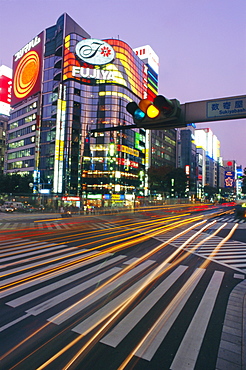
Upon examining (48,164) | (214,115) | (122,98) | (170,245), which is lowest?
(170,245)

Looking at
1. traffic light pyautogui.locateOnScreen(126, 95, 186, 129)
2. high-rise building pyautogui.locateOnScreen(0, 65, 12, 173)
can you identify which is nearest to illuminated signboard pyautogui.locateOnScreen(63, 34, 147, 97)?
high-rise building pyautogui.locateOnScreen(0, 65, 12, 173)

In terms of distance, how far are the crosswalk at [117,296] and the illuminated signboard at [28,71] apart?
80062 mm

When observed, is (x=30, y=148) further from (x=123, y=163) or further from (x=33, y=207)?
(x=33, y=207)

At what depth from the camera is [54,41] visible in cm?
7662

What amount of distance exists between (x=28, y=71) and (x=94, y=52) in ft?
96.2

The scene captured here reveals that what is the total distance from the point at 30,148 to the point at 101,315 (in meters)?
80.4

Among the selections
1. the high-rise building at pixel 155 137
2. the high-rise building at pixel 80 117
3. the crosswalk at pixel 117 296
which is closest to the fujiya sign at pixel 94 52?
the high-rise building at pixel 80 117

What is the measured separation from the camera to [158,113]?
4570 mm

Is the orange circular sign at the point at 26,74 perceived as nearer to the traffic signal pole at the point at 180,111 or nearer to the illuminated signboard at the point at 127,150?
the illuminated signboard at the point at 127,150

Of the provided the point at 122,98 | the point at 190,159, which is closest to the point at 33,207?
the point at 122,98

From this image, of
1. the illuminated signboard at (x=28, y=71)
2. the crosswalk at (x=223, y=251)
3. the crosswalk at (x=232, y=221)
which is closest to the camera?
the crosswalk at (x=223, y=251)

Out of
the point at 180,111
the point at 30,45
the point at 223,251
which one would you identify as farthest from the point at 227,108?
the point at 30,45

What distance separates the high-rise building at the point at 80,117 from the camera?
66.9 m

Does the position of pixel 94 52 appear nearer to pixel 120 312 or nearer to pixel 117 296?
pixel 117 296
